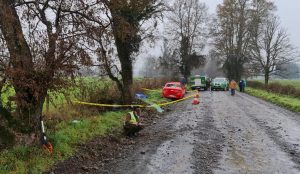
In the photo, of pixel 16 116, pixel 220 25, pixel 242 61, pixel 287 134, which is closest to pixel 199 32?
pixel 220 25

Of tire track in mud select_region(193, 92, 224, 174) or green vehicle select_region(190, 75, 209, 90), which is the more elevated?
green vehicle select_region(190, 75, 209, 90)

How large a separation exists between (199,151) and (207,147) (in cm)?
69

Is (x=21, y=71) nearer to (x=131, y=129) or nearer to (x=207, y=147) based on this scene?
(x=131, y=129)

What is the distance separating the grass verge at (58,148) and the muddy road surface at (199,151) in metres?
0.36

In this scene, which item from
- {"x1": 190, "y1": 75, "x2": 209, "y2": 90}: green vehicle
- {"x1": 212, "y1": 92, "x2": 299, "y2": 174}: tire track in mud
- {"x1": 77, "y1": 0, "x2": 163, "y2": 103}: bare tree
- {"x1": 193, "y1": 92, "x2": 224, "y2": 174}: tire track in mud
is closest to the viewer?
{"x1": 212, "y1": 92, "x2": 299, "y2": 174}: tire track in mud

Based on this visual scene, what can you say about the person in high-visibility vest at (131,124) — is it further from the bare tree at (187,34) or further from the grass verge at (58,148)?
the bare tree at (187,34)

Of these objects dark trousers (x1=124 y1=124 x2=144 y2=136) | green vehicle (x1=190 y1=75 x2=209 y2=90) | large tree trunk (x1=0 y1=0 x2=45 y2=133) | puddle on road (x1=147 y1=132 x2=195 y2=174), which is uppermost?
large tree trunk (x1=0 y1=0 x2=45 y2=133)

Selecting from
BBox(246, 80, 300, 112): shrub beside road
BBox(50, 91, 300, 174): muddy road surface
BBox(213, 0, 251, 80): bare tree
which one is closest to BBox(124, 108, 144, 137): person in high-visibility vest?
BBox(50, 91, 300, 174): muddy road surface

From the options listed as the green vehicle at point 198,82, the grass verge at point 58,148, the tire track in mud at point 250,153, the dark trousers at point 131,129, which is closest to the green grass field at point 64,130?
the grass verge at point 58,148

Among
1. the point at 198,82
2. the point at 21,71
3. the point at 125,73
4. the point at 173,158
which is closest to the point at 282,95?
the point at 198,82

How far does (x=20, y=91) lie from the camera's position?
34.1 feet

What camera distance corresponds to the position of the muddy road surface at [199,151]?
10102mm

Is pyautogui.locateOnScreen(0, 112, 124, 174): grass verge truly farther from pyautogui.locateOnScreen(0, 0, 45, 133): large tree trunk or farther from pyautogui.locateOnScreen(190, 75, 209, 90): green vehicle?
pyautogui.locateOnScreen(190, 75, 209, 90): green vehicle

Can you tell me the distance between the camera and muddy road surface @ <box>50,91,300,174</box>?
10102 mm
